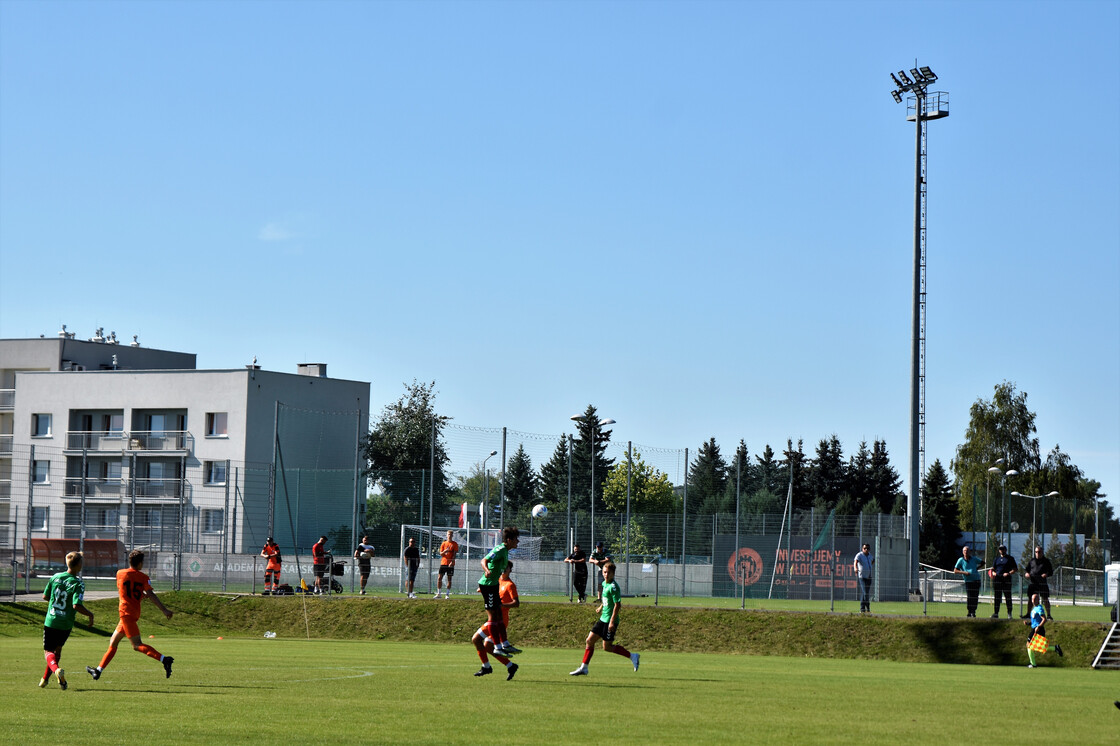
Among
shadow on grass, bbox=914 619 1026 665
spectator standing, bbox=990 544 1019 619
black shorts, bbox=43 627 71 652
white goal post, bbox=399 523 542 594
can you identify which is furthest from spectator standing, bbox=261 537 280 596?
black shorts, bbox=43 627 71 652

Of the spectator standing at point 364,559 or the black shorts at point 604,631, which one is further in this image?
the spectator standing at point 364,559

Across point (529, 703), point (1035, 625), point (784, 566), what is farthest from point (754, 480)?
point (529, 703)

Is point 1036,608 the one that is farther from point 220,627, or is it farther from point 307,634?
point 220,627

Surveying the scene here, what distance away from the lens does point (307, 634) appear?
109ft

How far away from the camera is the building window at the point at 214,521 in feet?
131

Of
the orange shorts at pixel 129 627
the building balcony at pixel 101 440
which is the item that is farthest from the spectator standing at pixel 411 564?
the building balcony at pixel 101 440

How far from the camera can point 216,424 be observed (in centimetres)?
7588

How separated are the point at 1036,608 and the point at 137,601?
17050 mm

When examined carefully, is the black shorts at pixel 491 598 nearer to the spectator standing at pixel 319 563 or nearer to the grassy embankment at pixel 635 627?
the grassy embankment at pixel 635 627

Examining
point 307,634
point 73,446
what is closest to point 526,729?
point 307,634

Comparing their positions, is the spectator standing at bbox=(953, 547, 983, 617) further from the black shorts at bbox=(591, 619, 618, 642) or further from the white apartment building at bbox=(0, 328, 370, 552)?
the white apartment building at bbox=(0, 328, 370, 552)

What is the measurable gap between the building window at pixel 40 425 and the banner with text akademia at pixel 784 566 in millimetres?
53651

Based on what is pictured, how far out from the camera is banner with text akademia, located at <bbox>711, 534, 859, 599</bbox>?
38750 mm

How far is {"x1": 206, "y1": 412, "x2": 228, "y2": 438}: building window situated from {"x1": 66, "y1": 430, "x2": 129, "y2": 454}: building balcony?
17.2 ft
